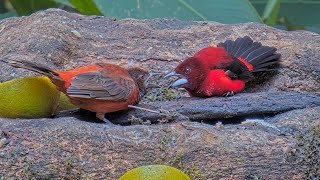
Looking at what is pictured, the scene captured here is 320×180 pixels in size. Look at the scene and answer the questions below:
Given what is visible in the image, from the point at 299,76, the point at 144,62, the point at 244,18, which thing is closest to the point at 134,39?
the point at 144,62

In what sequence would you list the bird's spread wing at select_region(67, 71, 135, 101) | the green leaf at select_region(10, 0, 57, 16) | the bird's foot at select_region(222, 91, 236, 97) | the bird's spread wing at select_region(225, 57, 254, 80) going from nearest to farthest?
1. the bird's spread wing at select_region(67, 71, 135, 101)
2. the bird's foot at select_region(222, 91, 236, 97)
3. the bird's spread wing at select_region(225, 57, 254, 80)
4. the green leaf at select_region(10, 0, 57, 16)

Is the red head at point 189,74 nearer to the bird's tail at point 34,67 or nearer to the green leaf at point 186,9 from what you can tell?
the green leaf at point 186,9

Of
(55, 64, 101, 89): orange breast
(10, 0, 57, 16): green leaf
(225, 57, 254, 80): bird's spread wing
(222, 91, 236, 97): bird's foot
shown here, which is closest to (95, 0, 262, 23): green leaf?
(225, 57, 254, 80): bird's spread wing

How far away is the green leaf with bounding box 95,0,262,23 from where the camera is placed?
4.08 m

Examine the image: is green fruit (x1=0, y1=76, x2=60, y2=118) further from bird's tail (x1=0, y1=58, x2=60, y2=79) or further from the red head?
the red head

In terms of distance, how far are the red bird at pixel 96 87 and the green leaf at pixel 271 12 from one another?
1.41 m

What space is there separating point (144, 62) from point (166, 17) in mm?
461

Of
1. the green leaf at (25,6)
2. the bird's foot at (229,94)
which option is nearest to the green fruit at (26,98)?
the bird's foot at (229,94)

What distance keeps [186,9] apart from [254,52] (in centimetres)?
47

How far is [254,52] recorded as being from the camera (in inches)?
158

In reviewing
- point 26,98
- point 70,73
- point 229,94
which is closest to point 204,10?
point 229,94

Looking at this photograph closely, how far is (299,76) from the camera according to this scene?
3.85 m

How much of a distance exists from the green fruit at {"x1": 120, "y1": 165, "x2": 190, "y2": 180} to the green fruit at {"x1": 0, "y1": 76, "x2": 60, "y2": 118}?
72 cm

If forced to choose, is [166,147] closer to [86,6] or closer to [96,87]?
[96,87]
